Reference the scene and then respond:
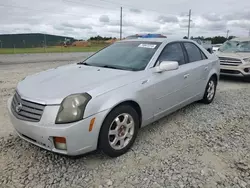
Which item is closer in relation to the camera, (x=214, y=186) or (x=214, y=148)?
(x=214, y=186)

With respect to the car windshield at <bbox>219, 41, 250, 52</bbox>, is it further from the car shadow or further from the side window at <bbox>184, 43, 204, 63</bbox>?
the side window at <bbox>184, 43, 204, 63</bbox>

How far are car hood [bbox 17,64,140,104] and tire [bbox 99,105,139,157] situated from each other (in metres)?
0.32

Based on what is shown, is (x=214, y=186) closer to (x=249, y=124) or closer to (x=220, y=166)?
(x=220, y=166)

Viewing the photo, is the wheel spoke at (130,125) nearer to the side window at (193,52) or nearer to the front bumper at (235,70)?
the side window at (193,52)

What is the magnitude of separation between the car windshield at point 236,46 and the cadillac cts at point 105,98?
17.9 ft

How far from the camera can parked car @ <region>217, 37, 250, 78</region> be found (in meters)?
7.68

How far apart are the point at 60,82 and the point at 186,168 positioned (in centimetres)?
187

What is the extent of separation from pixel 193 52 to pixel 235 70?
3998 mm

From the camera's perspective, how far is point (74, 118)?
2.42 metres

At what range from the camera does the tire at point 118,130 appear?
266 cm

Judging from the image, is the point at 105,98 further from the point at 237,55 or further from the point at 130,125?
the point at 237,55

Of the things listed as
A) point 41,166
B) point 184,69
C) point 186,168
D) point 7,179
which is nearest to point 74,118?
point 41,166

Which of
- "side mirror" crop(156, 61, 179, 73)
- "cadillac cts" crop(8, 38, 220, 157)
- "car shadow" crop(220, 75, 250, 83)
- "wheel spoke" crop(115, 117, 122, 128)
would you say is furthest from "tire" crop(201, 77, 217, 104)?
"car shadow" crop(220, 75, 250, 83)

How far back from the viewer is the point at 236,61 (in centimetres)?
778
